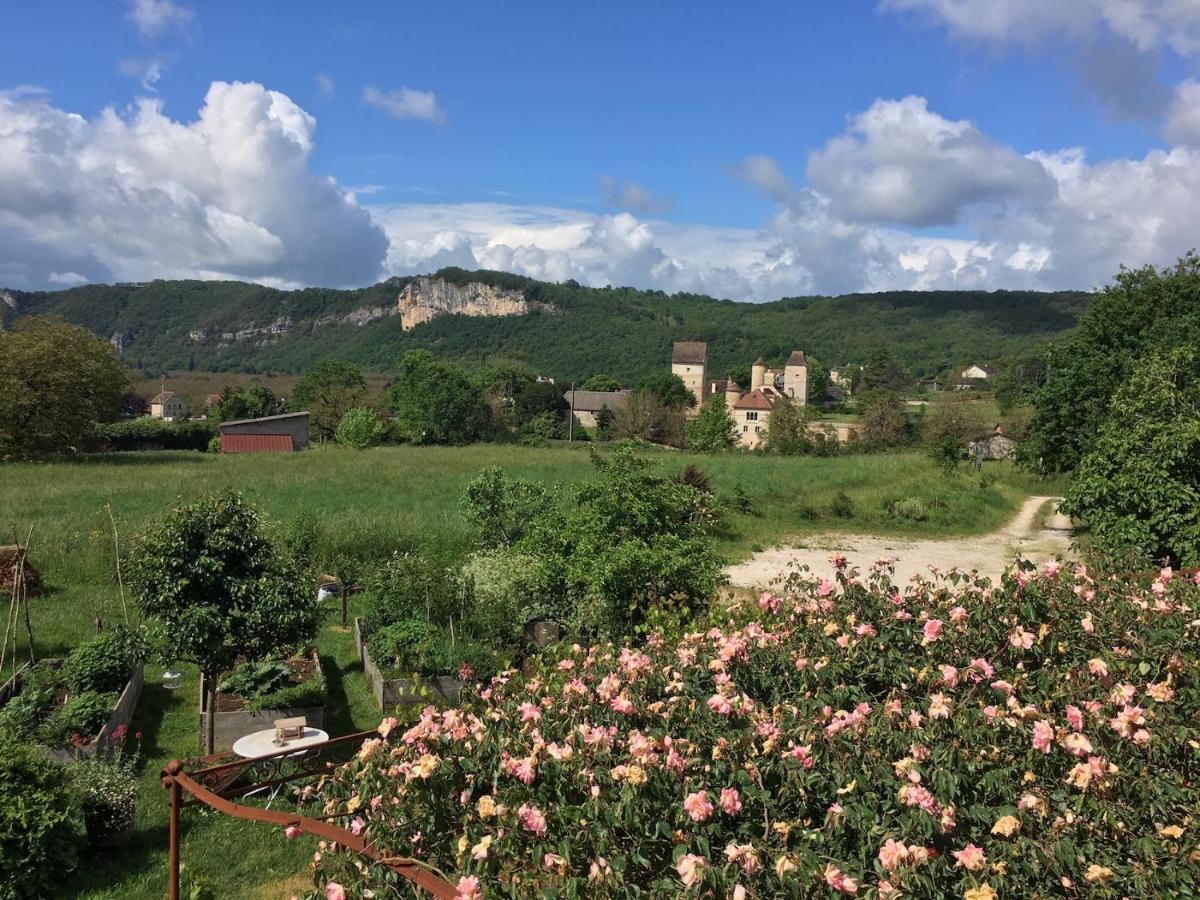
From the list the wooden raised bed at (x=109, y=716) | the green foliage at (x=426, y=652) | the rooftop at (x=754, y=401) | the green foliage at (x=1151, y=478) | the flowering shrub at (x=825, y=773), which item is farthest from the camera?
the rooftop at (x=754, y=401)

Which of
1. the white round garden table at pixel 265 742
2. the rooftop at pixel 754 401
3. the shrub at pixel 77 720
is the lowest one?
the white round garden table at pixel 265 742

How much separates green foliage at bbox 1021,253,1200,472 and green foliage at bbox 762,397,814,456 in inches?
995

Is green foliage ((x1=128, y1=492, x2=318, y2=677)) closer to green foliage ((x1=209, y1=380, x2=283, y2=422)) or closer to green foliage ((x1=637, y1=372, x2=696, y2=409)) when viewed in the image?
green foliage ((x1=209, y1=380, x2=283, y2=422))

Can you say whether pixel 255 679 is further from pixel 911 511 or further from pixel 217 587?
pixel 911 511

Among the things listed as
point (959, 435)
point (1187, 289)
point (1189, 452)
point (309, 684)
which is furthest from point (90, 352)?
point (959, 435)

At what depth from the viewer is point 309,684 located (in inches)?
356

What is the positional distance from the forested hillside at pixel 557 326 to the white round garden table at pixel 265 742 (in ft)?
383

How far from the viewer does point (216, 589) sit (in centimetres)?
795

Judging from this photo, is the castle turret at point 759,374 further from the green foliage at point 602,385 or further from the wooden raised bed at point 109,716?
the wooden raised bed at point 109,716

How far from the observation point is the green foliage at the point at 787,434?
53250 millimetres

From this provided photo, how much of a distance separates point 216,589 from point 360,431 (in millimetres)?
43748

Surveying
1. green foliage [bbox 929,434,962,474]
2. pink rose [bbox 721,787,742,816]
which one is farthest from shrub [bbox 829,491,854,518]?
pink rose [bbox 721,787,742,816]

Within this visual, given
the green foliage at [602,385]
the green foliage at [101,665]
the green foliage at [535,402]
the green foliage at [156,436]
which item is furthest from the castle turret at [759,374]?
the green foliage at [101,665]

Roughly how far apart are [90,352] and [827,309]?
5797 inches
